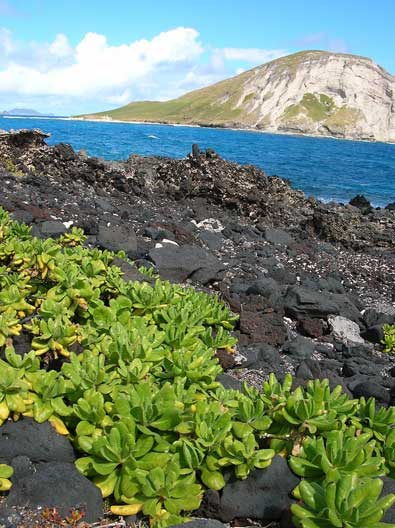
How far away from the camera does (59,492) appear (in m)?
3.04

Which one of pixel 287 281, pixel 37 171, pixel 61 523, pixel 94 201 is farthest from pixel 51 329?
pixel 37 171

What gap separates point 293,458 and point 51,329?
2164 mm

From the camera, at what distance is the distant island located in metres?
158

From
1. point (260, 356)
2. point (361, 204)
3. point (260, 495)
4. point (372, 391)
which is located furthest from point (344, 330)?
point (361, 204)

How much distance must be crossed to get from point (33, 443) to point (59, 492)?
416 mm

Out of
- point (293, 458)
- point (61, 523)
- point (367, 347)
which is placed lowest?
point (367, 347)

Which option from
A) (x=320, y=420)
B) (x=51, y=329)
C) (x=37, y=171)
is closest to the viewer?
(x=320, y=420)

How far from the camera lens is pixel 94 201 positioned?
14.3 m

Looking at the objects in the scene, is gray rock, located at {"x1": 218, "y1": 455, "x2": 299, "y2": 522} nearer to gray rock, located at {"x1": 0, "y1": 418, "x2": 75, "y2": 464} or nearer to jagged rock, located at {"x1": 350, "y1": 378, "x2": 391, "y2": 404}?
gray rock, located at {"x1": 0, "y1": 418, "x2": 75, "y2": 464}

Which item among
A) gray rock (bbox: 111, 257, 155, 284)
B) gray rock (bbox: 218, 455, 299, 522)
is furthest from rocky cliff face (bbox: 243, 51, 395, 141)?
gray rock (bbox: 218, 455, 299, 522)

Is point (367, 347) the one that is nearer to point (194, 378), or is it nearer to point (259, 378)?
point (259, 378)

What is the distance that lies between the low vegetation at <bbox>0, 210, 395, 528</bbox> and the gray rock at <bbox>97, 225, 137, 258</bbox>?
488cm

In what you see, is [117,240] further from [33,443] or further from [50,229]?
[33,443]

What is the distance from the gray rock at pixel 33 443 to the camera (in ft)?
10.9
